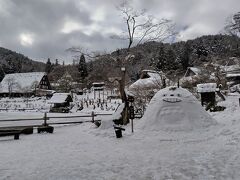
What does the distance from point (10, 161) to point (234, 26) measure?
2553cm

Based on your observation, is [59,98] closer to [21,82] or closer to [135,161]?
[21,82]

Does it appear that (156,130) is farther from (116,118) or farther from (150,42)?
(150,42)

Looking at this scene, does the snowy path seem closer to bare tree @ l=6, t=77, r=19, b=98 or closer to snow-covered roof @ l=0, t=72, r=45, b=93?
snow-covered roof @ l=0, t=72, r=45, b=93

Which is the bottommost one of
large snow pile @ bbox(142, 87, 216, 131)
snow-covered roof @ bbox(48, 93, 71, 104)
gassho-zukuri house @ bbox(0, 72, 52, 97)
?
large snow pile @ bbox(142, 87, 216, 131)

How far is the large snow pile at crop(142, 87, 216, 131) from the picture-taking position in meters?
13.3

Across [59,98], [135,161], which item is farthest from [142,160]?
[59,98]

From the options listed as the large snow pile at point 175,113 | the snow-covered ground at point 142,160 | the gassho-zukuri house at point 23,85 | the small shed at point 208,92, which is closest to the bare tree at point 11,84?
the gassho-zukuri house at point 23,85

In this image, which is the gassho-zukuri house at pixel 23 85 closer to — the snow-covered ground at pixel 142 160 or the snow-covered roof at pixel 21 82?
the snow-covered roof at pixel 21 82

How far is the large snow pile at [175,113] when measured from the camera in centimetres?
1331

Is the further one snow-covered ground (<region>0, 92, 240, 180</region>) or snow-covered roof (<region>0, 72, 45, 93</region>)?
snow-covered roof (<region>0, 72, 45, 93</region>)

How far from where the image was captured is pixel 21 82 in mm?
80125

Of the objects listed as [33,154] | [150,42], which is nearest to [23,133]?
[33,154]

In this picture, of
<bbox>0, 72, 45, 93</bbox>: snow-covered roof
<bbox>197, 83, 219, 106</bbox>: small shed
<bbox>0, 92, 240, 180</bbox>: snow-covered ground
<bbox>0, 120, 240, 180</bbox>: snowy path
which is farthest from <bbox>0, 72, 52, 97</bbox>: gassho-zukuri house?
<bbox>0, 120, 240, 180</bbox>: snowy path

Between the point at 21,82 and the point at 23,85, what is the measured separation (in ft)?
4.79
